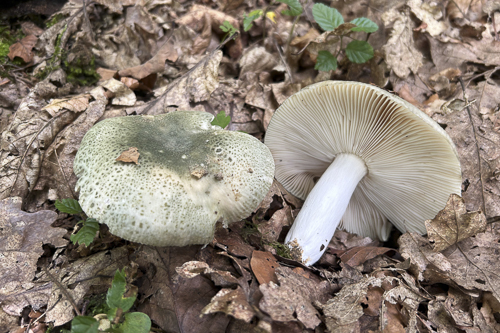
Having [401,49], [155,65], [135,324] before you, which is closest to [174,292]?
[135,324]

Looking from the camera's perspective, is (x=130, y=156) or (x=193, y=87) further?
(x=193, y=87)

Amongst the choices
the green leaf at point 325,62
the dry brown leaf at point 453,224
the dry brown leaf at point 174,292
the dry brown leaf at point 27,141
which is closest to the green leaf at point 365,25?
the green leaf at point 325,62

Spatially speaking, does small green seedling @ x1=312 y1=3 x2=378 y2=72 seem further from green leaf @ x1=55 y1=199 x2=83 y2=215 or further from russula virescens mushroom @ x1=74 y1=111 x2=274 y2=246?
green leaf @ x1=55 y1=199 x2=83 y2=215

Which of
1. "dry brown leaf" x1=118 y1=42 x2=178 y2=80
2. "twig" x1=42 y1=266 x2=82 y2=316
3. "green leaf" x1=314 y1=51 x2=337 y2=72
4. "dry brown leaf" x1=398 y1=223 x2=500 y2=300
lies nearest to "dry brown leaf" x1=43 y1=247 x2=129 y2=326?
"twig" x1=42 y1=266 x2=82 y2=316

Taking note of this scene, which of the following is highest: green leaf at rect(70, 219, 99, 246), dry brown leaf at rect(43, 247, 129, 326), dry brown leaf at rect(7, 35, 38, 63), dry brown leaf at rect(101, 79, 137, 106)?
dry brown leaf at rect(7, 35, 38, 63)

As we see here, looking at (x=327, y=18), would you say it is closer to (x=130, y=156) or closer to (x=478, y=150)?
(x=478, y=150)

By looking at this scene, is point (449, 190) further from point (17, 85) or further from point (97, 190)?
point (17, 85)

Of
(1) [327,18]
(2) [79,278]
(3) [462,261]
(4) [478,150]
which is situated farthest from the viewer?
(1) [327,18]
